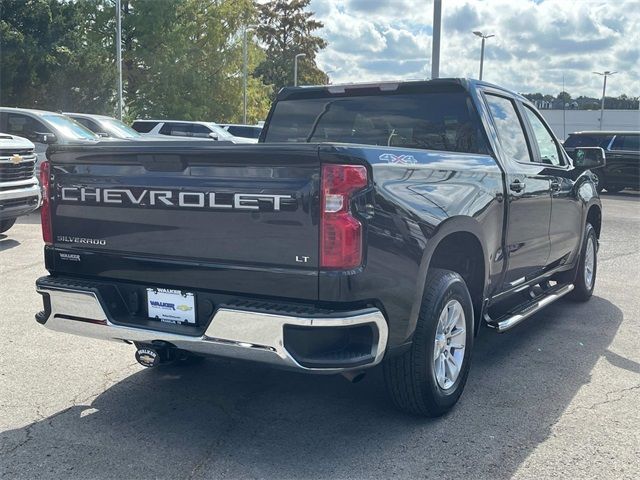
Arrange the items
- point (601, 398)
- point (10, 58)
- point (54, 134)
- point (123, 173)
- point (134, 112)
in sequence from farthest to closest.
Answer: point (134, 112) < point (10, 58) < point (54, 134) < point (601, 398) < point (123, 173)

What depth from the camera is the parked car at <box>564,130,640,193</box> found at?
1909cm

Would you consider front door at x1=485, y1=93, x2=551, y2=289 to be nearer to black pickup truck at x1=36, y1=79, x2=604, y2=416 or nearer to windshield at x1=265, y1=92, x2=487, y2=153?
black pickup truck at x1=36, y1=79, x2=604, y2=416

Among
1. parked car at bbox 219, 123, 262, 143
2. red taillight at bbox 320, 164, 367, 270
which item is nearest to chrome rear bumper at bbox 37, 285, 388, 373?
red taillight at bbox 320, 164, 367, 270

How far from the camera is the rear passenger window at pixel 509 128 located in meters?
4.97

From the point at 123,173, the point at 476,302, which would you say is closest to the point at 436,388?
the point at 476,302

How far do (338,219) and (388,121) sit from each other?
2070 mm

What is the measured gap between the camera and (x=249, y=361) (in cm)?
330

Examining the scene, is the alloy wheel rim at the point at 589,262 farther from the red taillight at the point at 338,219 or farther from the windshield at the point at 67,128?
the windshield at the point at 67,128

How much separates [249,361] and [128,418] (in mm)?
1037

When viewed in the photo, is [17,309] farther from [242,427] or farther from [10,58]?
[10,58]

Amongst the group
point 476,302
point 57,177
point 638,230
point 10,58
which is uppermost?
point 10,58

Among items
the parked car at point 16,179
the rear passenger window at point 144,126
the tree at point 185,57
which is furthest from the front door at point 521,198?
the tree at point 185,57

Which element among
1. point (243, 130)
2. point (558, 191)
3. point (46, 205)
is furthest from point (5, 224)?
point (243, 130)

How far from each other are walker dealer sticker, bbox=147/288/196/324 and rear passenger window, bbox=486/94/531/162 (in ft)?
8.52
